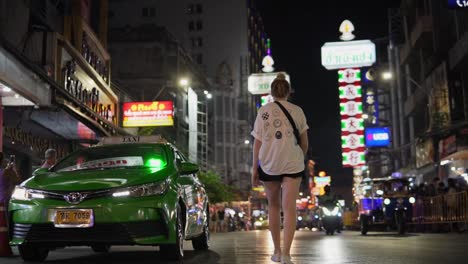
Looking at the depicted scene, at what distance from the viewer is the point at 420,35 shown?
37.3 m

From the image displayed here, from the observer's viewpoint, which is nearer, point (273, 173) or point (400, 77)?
point (273, 173)

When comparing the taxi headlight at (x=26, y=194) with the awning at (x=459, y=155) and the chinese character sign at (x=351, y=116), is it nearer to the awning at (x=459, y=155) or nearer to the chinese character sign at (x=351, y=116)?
the awning at (x=459, y=155)

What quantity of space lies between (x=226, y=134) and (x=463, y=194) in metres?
68.0

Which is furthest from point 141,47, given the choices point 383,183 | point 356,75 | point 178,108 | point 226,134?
point 383,183

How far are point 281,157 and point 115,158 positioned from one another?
2.91 m

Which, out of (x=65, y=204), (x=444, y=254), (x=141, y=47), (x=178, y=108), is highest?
(x=141, y=47)

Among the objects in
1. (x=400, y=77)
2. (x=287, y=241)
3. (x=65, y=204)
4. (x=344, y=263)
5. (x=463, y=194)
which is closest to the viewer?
(x=287, y=241)

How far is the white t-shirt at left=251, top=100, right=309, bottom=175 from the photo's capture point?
21.8 feet

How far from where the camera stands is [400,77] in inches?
2020

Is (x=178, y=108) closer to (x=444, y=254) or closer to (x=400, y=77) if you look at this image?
(x=400, y=77)

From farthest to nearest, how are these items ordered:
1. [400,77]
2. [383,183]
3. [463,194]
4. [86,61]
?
[400,77]
[86,61]
[383,183]
[463,194]

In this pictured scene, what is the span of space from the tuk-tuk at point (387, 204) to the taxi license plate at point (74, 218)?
602 inches

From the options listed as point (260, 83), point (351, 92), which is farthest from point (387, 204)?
point (260, 83)

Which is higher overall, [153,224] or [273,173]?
[273,173]
